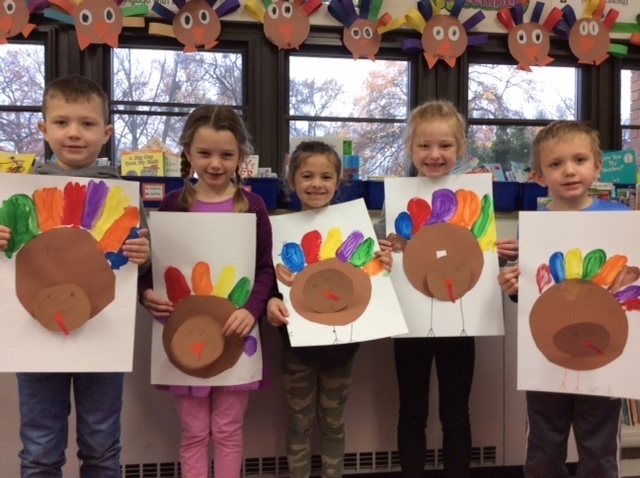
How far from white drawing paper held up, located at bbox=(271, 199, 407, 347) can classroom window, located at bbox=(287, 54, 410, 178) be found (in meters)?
1.46

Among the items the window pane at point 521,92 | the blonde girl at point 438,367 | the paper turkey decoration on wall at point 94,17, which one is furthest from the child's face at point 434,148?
the paper turkey decoration on wall at point 94,17

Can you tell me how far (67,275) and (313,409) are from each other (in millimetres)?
736

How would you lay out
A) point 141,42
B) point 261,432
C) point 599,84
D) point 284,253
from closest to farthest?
point 284,253, point 261,432, point 141,42, point 599,84

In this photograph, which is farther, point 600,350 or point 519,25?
point 519,25

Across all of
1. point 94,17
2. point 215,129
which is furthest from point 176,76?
point 215,129

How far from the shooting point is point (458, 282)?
1.37 meters

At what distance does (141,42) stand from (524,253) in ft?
7.32

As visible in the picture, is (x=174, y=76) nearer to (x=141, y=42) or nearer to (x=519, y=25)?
(x=141, y=42)

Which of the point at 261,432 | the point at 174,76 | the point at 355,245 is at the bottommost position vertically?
the point at 261,432

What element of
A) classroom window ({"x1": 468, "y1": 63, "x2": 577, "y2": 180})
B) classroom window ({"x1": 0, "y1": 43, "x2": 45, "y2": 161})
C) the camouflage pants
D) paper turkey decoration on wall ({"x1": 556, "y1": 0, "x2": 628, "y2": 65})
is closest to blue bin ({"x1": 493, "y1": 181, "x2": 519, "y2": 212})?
classroom window ({"x1": 468, "y1": 63, "x2": 577, "y2": 180})

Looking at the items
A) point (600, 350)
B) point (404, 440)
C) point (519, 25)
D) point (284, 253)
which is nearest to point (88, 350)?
point (284, 253)

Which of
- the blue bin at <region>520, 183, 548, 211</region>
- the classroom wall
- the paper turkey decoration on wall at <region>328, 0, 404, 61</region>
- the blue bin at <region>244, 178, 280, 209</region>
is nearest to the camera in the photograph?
the classroom wall

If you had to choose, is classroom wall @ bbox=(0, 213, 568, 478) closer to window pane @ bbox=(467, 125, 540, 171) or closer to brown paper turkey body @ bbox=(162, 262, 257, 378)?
brown paper turkey body @ bbox=(162, 262, 257, 378)

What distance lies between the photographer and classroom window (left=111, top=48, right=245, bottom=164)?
2650mm
